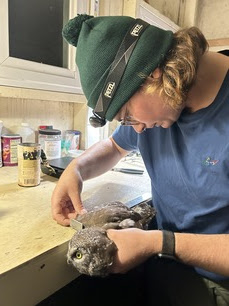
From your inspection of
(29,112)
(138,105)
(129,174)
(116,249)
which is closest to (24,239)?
(116,249)

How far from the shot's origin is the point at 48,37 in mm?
1036

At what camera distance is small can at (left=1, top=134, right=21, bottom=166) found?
102cm

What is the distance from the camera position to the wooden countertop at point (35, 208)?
47cm

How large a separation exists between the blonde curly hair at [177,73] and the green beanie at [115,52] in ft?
0.06

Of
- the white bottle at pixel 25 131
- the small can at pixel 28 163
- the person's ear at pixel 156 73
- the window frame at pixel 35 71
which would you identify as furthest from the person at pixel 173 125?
the white bottle at pixel 25 131

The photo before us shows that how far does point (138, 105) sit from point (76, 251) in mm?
338

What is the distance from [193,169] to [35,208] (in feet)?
1.41

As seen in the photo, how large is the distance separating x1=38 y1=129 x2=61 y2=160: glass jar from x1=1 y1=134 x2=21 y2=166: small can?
113mm

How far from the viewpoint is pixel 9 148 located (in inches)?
40.6

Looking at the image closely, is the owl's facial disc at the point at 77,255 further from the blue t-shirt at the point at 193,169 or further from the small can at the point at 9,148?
the small can at the point at 9,148

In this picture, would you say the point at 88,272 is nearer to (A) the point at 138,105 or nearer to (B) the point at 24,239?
(B) the point at 24,239

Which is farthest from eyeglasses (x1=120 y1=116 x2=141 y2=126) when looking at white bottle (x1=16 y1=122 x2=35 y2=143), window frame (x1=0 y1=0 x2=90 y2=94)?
white bottle (x1=16 y1=122 x2=35 y2=143)

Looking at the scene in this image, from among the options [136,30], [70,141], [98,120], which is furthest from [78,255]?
[70,141]

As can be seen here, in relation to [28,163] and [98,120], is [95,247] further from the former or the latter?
[28,163]
